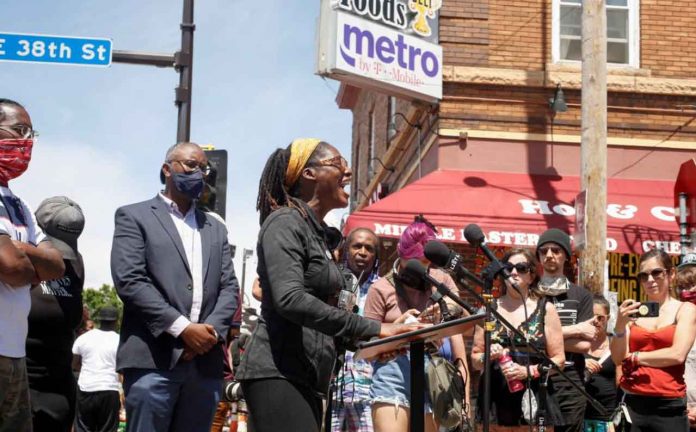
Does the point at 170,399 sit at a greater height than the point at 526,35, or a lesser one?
lesser

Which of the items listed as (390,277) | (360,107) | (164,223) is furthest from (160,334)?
(360,107)

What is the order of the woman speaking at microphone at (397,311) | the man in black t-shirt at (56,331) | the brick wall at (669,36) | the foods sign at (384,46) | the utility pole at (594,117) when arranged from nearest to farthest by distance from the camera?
1. the man in black t-shirt at (56,331)
2. the woman speaking at microphone at (397,311)
3. the utility pole at (594,117)
4. the foods sign at (384,46)
5. the brick wall at (669,36)

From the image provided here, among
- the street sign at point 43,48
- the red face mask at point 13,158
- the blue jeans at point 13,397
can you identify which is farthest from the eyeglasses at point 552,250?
the street sign at point 43,48

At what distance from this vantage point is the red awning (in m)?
12.6

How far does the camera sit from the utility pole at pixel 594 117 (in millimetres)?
11305

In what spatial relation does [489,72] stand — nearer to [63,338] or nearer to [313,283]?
[63,338]

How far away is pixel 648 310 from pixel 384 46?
25.4 feet

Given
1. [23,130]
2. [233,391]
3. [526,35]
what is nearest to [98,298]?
[526,35]

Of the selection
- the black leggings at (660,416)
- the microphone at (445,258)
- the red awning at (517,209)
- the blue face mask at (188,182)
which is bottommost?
the black leggings at (660,416)

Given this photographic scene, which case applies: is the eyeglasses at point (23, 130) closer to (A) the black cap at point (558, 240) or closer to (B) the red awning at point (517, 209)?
(A) the black cap at point (558, 240)

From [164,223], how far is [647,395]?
3.81 metres

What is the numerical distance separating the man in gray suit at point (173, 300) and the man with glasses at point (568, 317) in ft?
9.38

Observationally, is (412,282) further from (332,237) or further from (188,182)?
(332,237)

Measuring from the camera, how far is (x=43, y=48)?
12.0 m
